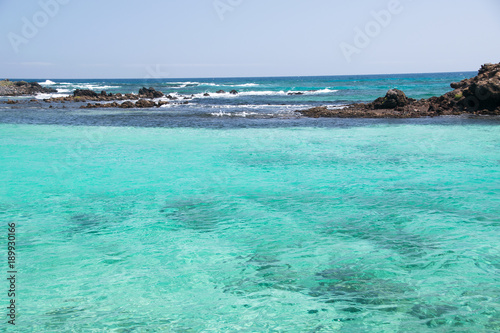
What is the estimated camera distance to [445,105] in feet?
110

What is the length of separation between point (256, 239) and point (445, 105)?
99.6 ft

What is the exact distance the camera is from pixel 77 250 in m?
8.34

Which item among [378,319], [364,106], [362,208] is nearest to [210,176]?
[362,208]

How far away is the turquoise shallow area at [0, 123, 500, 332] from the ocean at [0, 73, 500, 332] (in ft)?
0.11

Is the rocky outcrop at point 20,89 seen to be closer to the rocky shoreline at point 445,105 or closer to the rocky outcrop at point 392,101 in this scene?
the rocky shoreline at point 445,105

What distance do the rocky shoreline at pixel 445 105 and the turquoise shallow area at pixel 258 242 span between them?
1504 cm

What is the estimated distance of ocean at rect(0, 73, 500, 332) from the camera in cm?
604

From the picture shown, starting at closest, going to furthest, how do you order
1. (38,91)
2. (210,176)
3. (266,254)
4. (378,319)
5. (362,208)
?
1. (378,319)
2. (266,254)
3. (362,208)
4. (210,176)
5. (38,91)

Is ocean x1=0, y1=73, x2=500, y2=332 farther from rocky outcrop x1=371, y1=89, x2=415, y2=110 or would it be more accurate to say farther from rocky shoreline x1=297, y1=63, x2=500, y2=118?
rocky outcrop x1=371, y1=89, x2=415, y2=110

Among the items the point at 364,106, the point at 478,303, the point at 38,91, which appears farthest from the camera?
the point at 38,91

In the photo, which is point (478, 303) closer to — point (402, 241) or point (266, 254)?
point (402, 241)

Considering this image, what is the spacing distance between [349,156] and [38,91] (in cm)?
8760

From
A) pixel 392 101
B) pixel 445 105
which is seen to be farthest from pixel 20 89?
pixel 445 105

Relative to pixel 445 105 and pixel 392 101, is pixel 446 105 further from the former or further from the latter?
pixel 392 101
